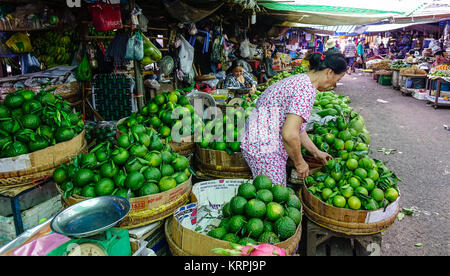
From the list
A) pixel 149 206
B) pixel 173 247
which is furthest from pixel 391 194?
pixel 149 206

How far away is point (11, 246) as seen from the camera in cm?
123

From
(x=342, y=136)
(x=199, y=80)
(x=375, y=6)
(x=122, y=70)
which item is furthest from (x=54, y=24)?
(x=375, y=6)

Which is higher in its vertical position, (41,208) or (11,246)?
(11,246)

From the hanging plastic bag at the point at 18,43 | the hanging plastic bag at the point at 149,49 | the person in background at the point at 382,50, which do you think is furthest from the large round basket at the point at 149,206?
the person in background at the point at 382,50

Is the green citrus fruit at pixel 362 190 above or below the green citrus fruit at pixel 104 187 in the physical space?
below

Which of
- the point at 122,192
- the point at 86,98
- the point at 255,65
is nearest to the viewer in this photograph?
the point at 122,192

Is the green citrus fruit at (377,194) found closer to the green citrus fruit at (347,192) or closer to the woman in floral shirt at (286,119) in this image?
the green citrus fruit at (347,192)

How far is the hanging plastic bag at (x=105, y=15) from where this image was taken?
336 centimetres

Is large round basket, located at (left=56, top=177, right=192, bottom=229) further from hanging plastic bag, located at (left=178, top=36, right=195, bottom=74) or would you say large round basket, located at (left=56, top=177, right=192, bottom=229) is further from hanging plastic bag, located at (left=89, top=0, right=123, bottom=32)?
hanging plastic bag, located at (left=178, top=36, right=195, bottom=74)

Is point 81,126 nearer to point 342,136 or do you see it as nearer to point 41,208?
point 41,208

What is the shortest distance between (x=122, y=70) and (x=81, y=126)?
2367 mm

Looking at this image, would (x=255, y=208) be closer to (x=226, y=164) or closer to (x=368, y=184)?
(x=226, y=164)

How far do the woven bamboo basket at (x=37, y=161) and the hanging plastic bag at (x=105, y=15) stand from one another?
159cm

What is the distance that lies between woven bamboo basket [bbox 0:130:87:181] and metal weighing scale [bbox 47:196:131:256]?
1.01 m
